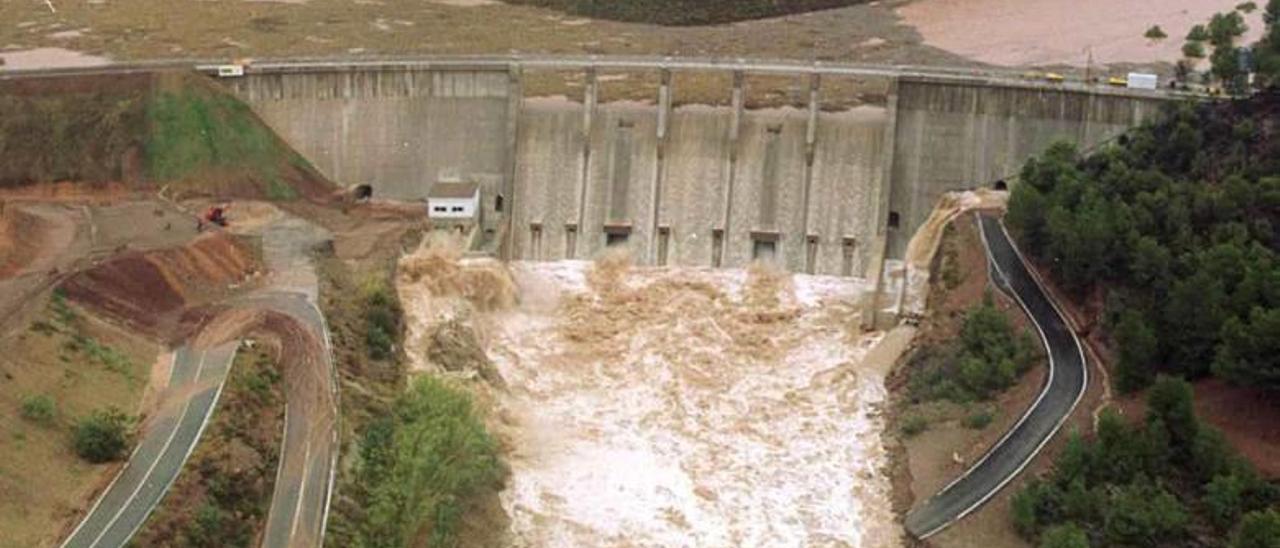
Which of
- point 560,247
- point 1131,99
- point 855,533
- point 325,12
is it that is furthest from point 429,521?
point 325,12

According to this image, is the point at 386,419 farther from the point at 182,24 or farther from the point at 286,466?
the point at 182,24

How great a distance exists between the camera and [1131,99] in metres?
52.5

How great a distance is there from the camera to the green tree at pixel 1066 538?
3169 cm

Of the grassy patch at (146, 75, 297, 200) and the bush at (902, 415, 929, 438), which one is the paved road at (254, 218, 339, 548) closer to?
the grassy patch at (146, 75, 297, 200)

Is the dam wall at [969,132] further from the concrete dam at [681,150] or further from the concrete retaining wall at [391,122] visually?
the concrete retaining wall at [391,122]

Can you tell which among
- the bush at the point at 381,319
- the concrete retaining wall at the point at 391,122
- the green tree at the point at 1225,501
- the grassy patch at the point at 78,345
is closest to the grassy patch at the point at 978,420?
the green tree at the point at 1225,501

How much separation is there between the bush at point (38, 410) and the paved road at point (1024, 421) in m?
20.0

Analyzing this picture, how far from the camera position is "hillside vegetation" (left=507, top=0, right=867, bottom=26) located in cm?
8369

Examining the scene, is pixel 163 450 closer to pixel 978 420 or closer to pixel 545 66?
pixel 978 420

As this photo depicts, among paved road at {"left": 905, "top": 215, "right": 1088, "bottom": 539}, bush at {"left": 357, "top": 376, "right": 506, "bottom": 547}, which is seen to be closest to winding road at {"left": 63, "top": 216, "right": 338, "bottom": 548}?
bush at {"left": 357, "top": 376, "right": 506, "bottom": 547}

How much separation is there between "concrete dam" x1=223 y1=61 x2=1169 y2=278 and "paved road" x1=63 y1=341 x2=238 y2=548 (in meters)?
18.2

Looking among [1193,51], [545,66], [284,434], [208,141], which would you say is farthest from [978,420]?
[208,141]

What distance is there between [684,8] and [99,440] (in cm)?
5831

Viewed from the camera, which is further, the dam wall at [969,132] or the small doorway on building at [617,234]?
the small doorway on building at [617,234]
